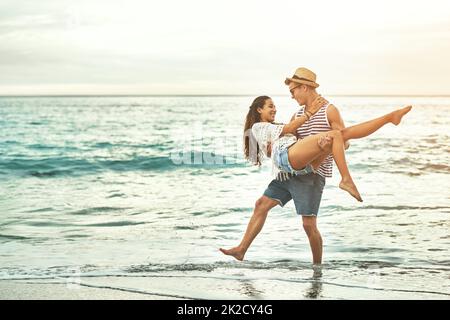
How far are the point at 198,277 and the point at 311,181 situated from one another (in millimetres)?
1315

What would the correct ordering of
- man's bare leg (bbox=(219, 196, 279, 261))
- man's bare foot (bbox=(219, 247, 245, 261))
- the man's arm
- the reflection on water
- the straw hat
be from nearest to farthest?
the reflection on water, the man's arm, the straw hat, man's bare leg (bbox=(219, 196, 279, 261)), man's bare foot (bbox=(219, 247, 245, 261))

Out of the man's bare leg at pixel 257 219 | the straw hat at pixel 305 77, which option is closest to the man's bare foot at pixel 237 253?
the man's bare leg at pixel 257 219

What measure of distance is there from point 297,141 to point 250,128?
519 millimetres

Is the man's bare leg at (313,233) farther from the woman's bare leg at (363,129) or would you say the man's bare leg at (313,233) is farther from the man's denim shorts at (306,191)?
the woman's bare leg at (363,129)

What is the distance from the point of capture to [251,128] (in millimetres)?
6625

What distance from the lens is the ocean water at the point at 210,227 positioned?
630cm

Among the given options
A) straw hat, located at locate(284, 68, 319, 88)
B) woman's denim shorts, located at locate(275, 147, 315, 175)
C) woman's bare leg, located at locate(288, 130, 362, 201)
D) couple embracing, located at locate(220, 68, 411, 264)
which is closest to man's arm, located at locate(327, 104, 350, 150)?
couple embracing, located at locate(220, 68, 411, 264)

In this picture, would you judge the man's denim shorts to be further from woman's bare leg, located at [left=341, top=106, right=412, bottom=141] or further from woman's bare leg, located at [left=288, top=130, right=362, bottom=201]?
woman's bare leg, located at [left=341, top=106, right=412, bottom=141]

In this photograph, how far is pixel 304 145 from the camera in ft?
20.4

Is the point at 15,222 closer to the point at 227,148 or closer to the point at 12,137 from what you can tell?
the point at 227,148

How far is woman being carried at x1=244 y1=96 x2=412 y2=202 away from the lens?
6133 mm

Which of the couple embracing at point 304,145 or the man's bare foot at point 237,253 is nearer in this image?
the couple embracing at point 304,145

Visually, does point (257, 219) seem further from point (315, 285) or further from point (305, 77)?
point (305, 77)
